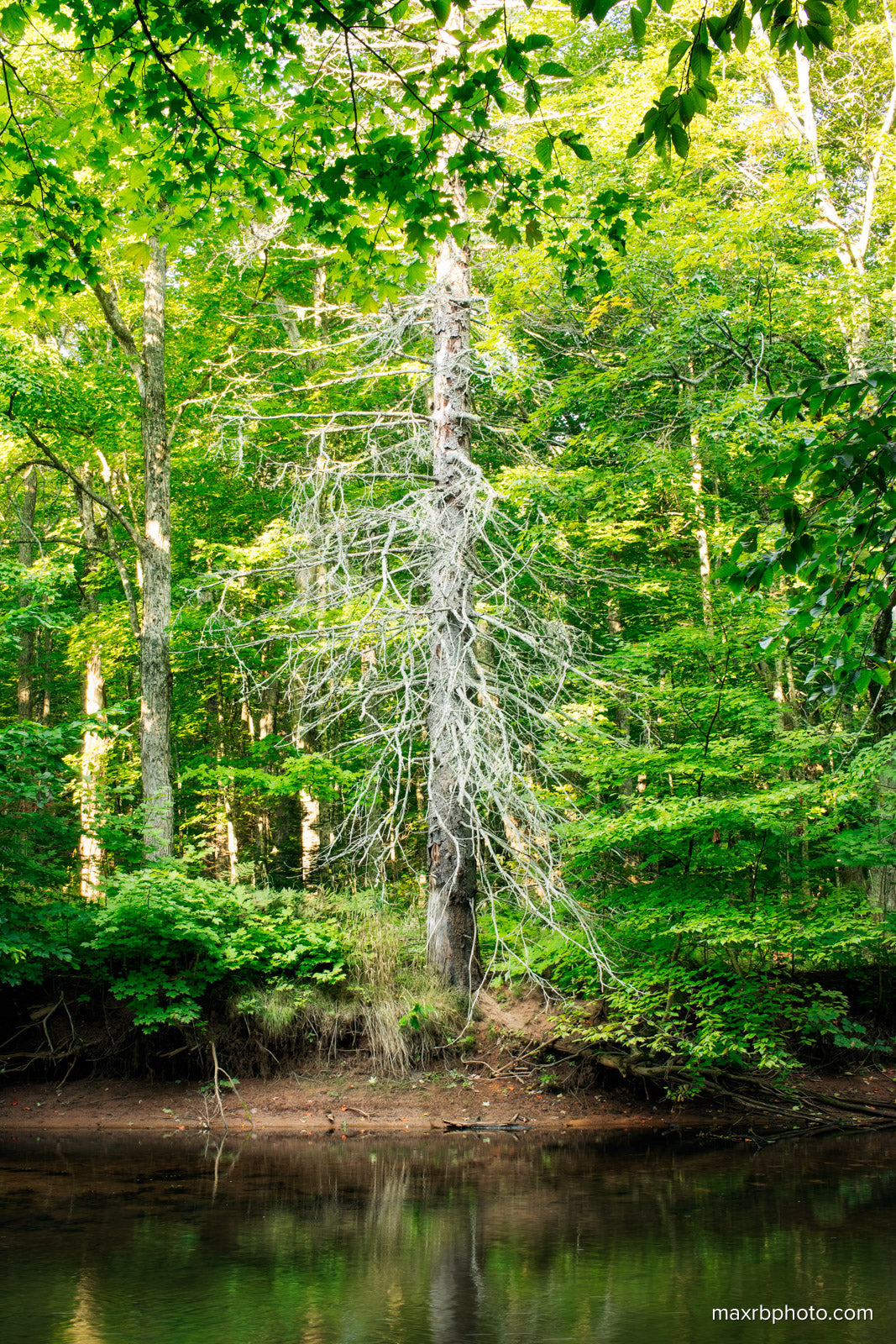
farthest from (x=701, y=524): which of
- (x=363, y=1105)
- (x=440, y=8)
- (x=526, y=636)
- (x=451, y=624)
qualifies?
(x=440, y=8)

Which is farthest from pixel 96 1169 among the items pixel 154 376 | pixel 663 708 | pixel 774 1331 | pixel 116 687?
pixel 116 687

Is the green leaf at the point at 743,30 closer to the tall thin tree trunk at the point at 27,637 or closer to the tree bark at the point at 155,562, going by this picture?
the tree bark at the point at 155,562

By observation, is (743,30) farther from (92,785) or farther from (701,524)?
(92,785)

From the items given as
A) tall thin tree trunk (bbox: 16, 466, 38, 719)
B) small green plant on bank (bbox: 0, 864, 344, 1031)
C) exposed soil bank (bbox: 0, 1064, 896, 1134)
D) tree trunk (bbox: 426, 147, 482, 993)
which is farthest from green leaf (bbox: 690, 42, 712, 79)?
tall thin tree trunk (bbox: 16, 466, 38, 719)

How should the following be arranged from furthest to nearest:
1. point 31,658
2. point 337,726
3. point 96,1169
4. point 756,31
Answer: point 31,658, point 337,726, point 756,31, point 96,1169

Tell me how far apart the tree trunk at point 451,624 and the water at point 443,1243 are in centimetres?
227

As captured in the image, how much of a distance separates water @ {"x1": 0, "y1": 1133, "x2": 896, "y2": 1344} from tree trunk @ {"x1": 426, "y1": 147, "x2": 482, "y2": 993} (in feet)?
7.45

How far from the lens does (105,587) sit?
1600 cm

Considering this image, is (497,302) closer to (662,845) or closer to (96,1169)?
(662,845)

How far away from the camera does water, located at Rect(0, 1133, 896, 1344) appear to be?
4.32m

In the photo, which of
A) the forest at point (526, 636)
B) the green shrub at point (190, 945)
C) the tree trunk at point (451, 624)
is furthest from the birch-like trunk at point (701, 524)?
the green shrub at point (190, 945)

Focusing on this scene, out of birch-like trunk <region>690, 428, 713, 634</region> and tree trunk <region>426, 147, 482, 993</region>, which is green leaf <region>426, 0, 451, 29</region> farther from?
birch-like trunk <region>690, 428, 713, 634</region>

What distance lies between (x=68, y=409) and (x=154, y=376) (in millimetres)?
1238

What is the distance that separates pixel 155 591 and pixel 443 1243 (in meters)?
8.59
